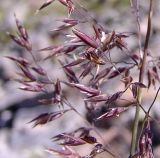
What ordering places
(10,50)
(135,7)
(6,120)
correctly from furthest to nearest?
(10,50) < (6,120) < (135,7)

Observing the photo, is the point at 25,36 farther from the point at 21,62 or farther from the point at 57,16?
the point at 57,16

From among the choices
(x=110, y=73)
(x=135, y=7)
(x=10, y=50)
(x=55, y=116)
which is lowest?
(x=10, y=50)

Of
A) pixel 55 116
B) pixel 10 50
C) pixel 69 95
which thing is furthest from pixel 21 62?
pixel 10 50

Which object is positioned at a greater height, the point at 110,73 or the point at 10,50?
the point at 110,73

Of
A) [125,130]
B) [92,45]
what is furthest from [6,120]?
[92,45]

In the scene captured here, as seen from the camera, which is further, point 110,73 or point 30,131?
point 30,131

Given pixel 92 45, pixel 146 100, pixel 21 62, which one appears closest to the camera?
pixel 92 45

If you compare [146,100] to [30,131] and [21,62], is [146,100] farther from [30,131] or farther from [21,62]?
[21,62]

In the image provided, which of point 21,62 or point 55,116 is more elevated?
point 21,62

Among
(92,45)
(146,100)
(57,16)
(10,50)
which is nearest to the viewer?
(92,45)
